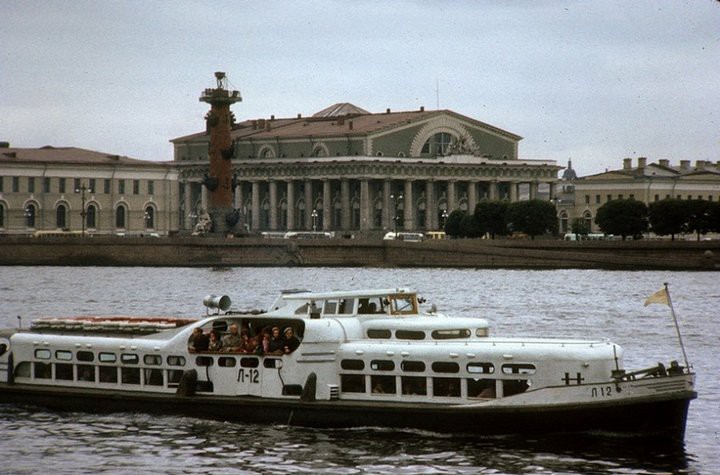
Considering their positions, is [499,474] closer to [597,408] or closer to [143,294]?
[597,408]

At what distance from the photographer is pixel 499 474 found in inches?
973

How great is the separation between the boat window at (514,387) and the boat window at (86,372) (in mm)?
8093

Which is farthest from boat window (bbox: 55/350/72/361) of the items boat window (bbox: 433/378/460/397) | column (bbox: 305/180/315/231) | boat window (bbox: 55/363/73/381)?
column (bbox: 305/180/315/231)

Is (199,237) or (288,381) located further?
(199,237)

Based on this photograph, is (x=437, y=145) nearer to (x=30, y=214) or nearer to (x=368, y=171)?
(x=368, y=171)

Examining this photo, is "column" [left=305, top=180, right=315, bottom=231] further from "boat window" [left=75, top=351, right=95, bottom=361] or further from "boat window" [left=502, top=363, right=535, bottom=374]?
"boat window" [left=502, top=363, right=535, bottom=374]

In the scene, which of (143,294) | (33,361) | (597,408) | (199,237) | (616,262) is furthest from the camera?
(199,237)

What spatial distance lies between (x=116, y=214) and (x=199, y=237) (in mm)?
24377

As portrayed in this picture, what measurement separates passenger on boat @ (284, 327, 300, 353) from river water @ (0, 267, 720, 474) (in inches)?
53.8

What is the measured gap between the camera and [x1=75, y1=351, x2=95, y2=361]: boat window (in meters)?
30.8

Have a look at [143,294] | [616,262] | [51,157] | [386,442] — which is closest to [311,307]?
[386,442]

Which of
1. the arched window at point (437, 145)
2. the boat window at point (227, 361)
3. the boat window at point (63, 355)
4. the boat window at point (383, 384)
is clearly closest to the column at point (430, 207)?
the arched window at point (437, 145)

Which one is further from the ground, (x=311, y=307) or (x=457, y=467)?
(x=311, y=307)

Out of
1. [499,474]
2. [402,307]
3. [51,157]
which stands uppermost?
[51,157]
